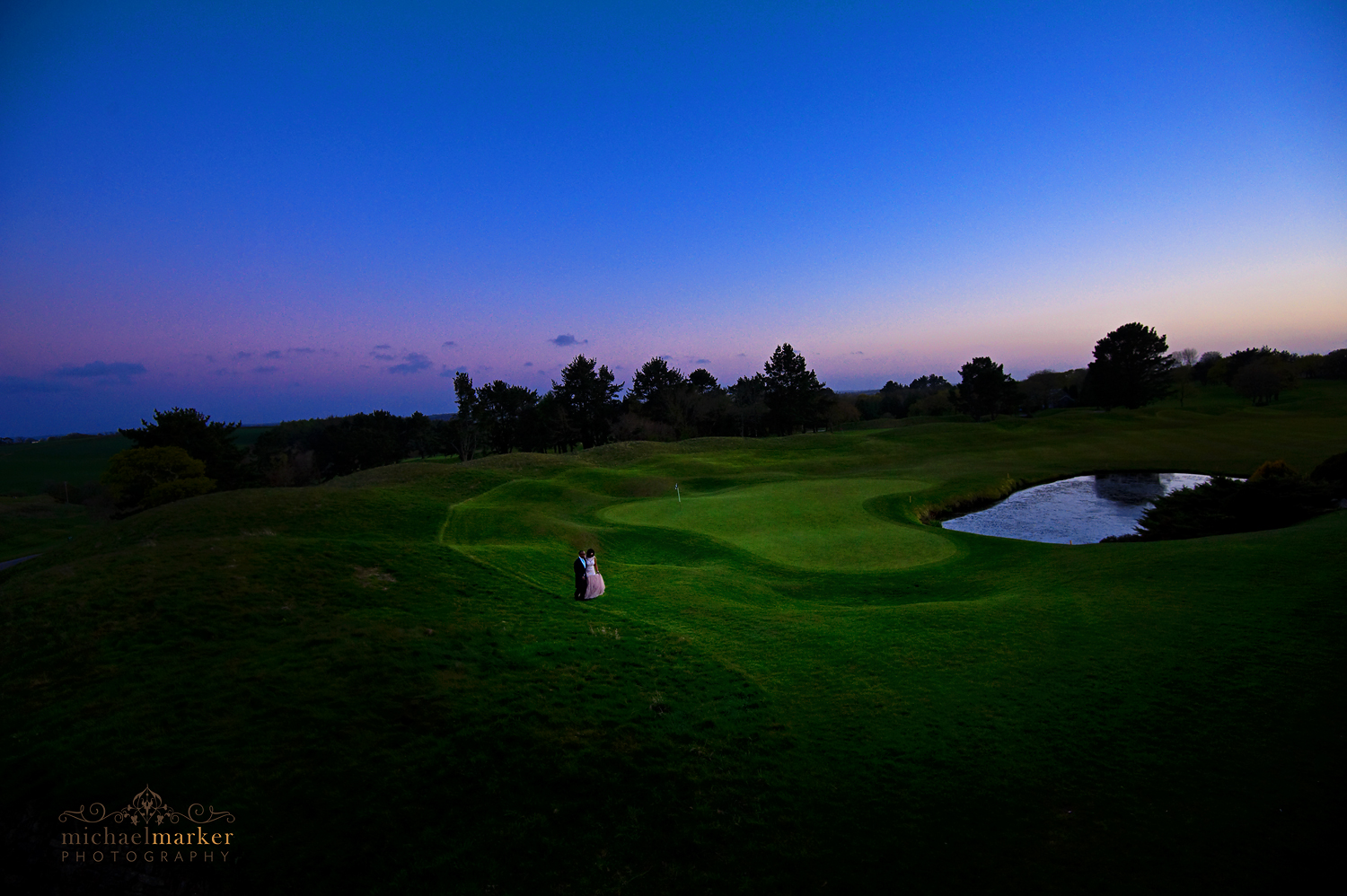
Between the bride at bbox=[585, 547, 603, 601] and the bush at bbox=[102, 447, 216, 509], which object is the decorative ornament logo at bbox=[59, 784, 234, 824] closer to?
the bride at bbox=[585, 547, 603, 601]

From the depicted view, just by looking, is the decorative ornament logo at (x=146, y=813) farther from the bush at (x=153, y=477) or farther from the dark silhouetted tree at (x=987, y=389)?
the dark silhouetted tree at (x=987, y=389)

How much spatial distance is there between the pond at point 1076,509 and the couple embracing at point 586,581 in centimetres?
1881

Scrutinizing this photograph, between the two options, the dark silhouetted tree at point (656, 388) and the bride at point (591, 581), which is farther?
the dark silhouetted tree at point (656, 388)

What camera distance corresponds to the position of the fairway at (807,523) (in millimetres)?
18000

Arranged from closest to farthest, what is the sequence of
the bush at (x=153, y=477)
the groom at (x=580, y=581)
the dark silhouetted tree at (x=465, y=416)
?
the groom at (x=580, y=581) → the bush at (x=153, y=477) → the dark silhouetted tree at (x=465, y=416)

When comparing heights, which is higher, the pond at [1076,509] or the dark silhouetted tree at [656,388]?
the dark silhouetted tree at [656,388]

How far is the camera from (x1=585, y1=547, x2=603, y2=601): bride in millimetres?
12680

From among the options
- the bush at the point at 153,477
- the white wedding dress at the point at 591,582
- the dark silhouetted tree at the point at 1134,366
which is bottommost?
the white wedding dress at the point at 591,582

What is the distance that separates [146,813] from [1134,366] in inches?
3739

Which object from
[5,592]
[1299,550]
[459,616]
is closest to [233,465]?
[5,592]

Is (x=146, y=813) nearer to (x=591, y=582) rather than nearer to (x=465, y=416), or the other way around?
(x=591, y=582)

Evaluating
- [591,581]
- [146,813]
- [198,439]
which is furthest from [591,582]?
[198,439]

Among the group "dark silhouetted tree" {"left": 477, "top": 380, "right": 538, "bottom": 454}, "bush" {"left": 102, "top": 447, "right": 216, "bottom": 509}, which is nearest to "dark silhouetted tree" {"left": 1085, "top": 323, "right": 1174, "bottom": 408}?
"dark silhouetted tree" {"left": 477, "top": 380, "right": 538, "bottom": 454}

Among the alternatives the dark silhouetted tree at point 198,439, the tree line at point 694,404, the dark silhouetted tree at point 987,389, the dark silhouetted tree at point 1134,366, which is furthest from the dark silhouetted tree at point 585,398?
the dark silhouetted tree at point 1134,366
